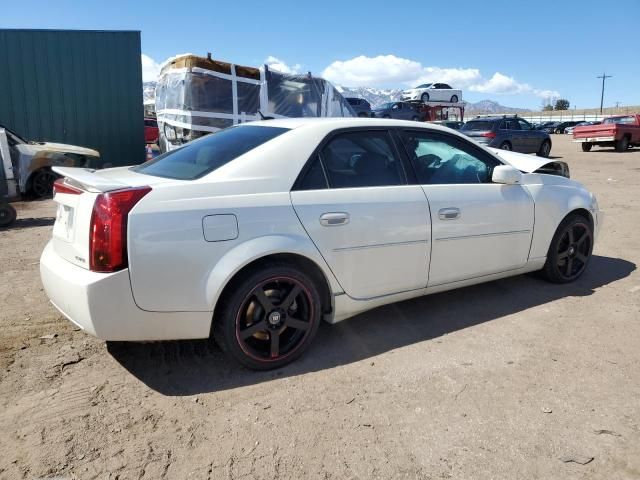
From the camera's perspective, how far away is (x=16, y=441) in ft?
7.89

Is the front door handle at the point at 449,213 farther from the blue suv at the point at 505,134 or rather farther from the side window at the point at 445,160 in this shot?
the blue suv at the point at 505,134

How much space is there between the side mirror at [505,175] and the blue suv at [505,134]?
1351cm

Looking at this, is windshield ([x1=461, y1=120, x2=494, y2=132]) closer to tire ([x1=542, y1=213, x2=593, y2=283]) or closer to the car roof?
tire ([x1=542, y1=213, x2=593, y2=283])

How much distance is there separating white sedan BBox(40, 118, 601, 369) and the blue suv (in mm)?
13800

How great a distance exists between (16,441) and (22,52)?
13152mm

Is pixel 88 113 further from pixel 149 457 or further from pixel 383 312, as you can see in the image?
pixel 149 457

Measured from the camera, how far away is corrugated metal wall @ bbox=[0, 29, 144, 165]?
12664 millimetres

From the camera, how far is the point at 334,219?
10.3 ft

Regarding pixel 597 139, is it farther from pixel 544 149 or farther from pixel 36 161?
pixel 36 161

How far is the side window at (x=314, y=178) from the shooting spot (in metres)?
3.12

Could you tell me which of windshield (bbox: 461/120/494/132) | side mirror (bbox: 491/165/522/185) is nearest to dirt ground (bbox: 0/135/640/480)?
side mirror (bbox: 491/165/522/185)

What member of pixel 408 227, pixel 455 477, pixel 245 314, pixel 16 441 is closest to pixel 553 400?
pixel 455 477

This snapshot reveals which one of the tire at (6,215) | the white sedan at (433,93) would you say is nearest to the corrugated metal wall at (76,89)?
the tire at (6,215)

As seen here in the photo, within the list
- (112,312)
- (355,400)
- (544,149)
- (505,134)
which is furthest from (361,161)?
(544,149)
